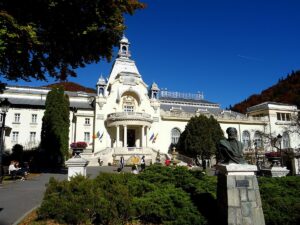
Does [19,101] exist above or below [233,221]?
above

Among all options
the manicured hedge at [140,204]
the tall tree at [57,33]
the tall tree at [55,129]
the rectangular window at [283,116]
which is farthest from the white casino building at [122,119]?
the manicured hedge at [140,204]

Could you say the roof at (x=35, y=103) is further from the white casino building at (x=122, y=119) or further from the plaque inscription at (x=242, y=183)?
the plaque inscription at (x=242, y=183)

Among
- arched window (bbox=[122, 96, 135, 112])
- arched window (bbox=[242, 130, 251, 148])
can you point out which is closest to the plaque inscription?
arched window (bbox=[122, 96, 135, 112])

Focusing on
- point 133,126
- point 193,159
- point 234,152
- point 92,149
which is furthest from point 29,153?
point 234,152

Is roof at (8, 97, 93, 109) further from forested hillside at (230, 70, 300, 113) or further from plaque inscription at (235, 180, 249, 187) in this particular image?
forested hillside at (230, 70, 300, 113)

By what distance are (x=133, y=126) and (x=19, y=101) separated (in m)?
18.1

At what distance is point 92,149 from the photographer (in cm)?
4256

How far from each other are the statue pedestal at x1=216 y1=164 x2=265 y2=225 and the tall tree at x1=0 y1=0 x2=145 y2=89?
9.40 m

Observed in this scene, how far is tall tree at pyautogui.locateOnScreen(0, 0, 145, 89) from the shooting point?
12.4 metres

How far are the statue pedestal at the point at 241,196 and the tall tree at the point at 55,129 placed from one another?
30038 mm

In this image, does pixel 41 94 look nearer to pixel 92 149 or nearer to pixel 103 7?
pixel 92 149

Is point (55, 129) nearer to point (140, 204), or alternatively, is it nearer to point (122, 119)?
point (122, 119)

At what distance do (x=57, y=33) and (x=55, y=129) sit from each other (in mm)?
23047

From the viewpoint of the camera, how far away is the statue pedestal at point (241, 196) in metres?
7.59
